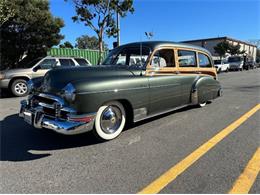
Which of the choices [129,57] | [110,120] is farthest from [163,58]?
[110,120]

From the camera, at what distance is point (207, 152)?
12.0 ft

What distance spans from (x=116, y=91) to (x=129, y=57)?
1.55 metres

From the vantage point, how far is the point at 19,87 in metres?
9.52

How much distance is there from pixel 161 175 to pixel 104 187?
737 mm

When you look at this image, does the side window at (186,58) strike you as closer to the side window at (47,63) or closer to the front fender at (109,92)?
the front fender at (109,92)

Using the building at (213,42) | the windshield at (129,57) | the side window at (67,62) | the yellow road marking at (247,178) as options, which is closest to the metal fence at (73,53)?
the side window at (67,62)

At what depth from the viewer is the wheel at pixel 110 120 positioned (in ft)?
13.3

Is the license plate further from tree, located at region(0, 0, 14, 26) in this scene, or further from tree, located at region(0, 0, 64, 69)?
tree, located at region(0, 0, 64, 69)

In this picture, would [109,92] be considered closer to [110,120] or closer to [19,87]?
[110,120]

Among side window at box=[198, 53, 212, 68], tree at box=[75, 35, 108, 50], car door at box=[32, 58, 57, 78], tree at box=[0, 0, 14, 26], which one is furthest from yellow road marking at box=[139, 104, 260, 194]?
tree at box=[75, 35, 108, 50]

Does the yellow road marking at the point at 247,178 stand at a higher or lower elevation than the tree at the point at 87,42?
lower

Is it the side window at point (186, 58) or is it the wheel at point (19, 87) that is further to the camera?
the wheel at point (19, 87)

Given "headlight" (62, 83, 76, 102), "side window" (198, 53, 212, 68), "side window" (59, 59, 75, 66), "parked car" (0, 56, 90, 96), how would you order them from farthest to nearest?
"side window" (59, 59, 75, 66) < "parked car" (0, 56, 90, 96) < "side window" (198, 53, 212, 68) < "headlight" (62, 83, 76, 102)

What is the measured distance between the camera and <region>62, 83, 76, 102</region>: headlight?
363cm
